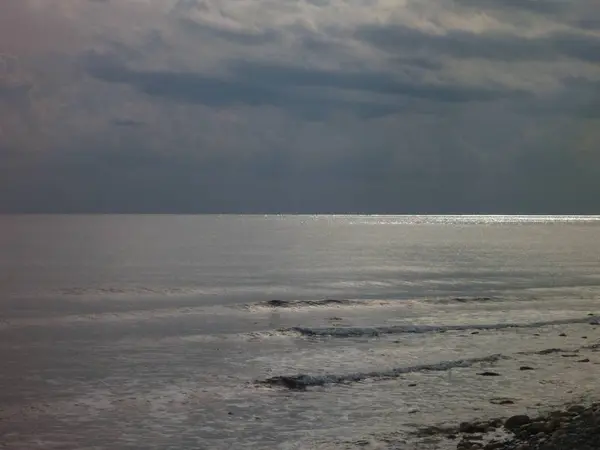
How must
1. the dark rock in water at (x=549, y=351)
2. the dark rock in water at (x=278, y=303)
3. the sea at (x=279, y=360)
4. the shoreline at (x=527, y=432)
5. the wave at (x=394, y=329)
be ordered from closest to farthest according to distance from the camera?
Result: the shoreline at (x=527, y=432) < the sea at (x=279, y=360) < the dark rock in water at (x=549, y=351) < the wave at (x=394, y=329) < the dark rock in water at (x=278, y=303)

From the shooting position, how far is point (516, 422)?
18547mm

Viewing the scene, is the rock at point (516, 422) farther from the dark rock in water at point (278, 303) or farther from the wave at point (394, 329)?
the dark rock in water at point (278, 303)

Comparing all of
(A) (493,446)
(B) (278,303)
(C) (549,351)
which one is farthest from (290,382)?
(B) (278,303)

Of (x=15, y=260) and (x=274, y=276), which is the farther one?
(x=15, y=260)

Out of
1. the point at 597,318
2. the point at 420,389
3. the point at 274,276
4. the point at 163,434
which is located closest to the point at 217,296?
the point at 274,276

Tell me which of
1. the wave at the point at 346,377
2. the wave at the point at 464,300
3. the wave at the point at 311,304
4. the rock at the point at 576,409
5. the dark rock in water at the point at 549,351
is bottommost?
the wave at the point at 464,300

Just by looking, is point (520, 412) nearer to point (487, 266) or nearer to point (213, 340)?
point (213, 340)

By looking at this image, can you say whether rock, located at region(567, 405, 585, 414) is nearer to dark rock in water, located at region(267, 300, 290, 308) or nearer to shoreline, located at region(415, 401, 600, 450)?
shoreline, located at region(415, 401, 600, 450)

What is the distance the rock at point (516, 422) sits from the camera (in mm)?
18344

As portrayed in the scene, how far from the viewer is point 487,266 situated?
Answer: 89.2 metres

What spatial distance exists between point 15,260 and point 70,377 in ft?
239

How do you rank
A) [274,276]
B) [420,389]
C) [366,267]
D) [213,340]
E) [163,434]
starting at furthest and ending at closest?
[366,267] → [274,276] → [213,340] → [420,389] → [163,434]

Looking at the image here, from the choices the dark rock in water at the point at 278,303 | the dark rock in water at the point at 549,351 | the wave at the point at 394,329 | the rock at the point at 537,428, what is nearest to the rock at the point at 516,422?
the rock at the point at 537,428

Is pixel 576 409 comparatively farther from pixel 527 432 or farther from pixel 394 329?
pixel 394 329
